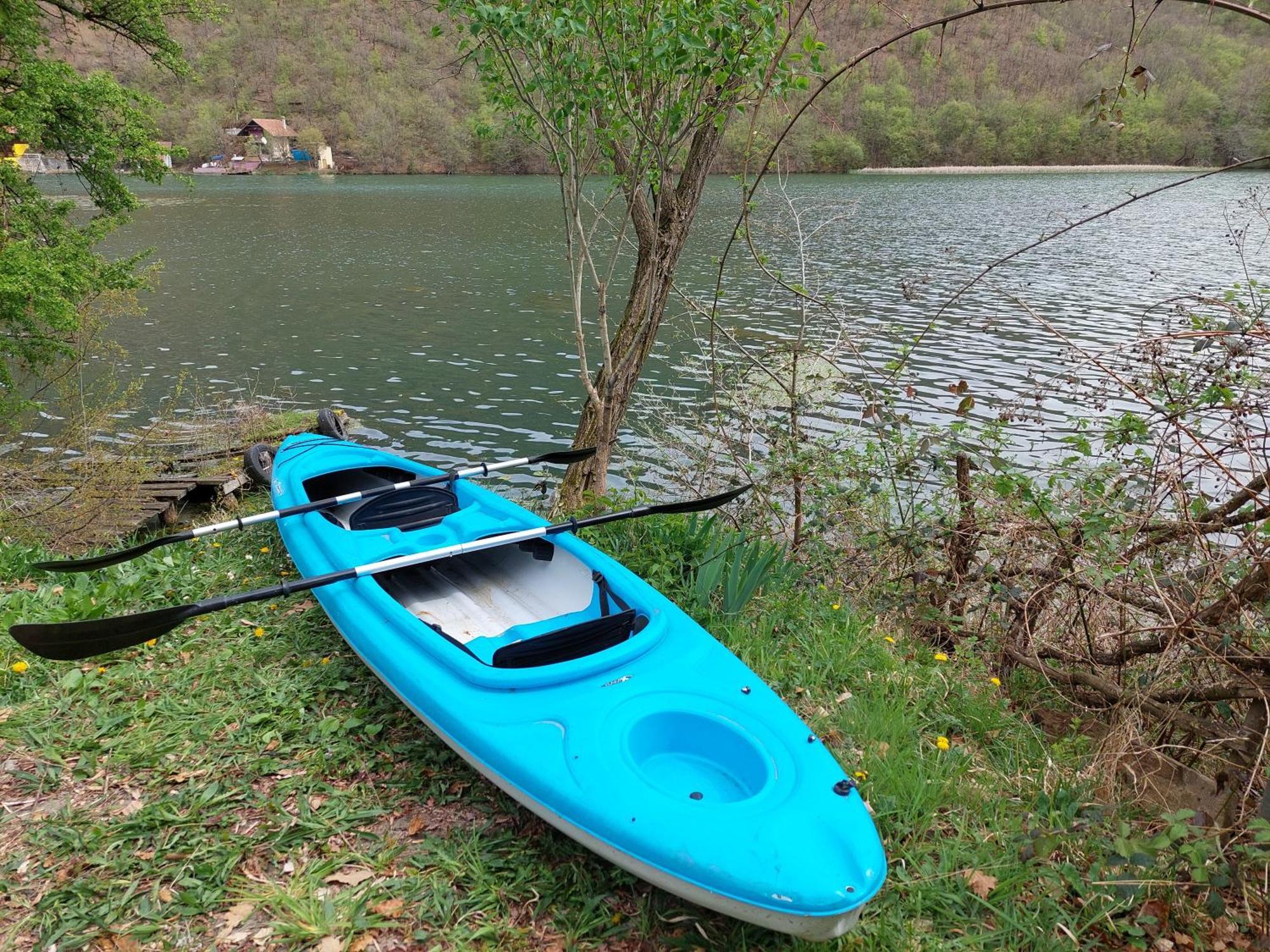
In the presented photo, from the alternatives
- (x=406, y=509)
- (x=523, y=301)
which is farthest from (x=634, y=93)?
(x=523, y=301)

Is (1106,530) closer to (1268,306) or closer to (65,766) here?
(1268,306)

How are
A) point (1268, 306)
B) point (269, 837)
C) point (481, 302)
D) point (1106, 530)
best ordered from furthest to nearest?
point (481, 302) → point (1268, 306) → point (1106, 530) → point (269, 837)

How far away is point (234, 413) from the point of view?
35.9 feet

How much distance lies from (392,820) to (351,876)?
0.99 feet

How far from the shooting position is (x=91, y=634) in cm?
321

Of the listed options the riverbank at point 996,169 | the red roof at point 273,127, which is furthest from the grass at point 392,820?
the red roof at point 273,127

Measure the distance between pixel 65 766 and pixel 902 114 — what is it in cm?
6109

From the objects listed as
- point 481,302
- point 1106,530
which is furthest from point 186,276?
point 1106,530

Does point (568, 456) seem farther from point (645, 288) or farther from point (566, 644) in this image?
point (566, 644)

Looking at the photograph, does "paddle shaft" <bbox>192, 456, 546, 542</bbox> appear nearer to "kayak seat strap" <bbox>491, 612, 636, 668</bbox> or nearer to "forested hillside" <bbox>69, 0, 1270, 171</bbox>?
"kayak seat strap" <bbox>491, 612, 636, 668</bbox>

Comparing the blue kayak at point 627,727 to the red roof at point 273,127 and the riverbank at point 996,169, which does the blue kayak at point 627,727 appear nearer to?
the riverbank at point 996,169

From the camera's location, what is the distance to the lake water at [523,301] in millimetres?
12125

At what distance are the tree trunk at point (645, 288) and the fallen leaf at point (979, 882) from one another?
351 cm

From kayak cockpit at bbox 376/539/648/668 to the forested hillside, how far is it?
8.53 ft
